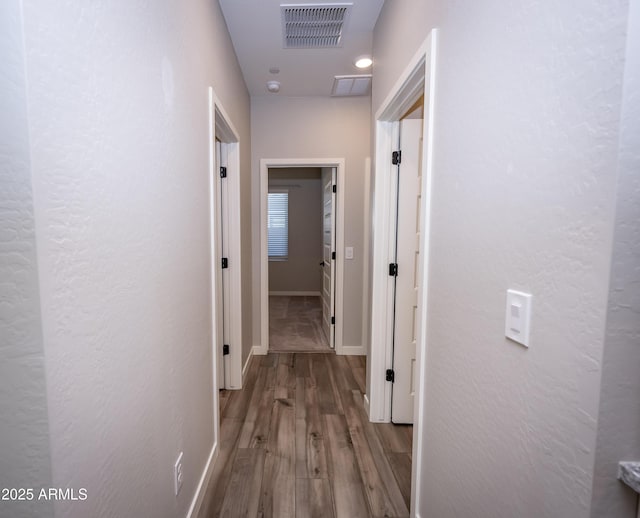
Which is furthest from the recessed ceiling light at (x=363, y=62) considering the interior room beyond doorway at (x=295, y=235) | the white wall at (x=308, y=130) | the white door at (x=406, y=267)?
the interior room beyond doorway at (x=295, y=235)

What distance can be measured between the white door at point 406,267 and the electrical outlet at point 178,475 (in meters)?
1.39

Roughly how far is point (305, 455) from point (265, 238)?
2047mm

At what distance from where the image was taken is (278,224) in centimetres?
660

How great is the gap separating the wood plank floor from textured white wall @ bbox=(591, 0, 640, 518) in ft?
3.98

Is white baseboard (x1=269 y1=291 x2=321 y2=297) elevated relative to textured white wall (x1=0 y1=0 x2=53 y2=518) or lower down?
lower down

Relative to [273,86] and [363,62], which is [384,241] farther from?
[273,86]

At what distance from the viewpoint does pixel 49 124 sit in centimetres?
59

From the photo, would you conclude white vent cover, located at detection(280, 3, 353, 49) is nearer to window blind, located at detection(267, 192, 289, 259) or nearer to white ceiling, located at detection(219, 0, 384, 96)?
white ceiling, located at detection(219, 0, 384, 96)

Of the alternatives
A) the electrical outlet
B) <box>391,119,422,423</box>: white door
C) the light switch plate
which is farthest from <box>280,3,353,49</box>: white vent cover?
the electrical outlet

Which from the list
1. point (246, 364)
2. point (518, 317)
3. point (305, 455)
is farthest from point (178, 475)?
point (246, 364)

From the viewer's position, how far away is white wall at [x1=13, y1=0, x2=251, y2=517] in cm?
60

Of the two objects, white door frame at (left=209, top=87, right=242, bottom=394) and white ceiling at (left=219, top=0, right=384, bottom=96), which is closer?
white ceiling at (left=219, top=0, right=384, bottom=96)

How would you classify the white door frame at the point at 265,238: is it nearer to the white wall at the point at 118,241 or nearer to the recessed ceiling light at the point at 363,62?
the recessed ceiling light at the point at 363,62

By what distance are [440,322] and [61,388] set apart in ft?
3.72
